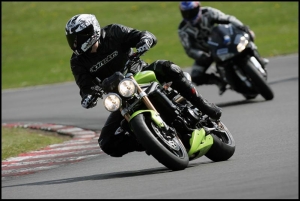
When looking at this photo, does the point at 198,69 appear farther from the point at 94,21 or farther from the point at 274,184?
the point at 274,184

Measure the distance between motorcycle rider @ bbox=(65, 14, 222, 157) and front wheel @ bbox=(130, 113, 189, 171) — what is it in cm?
65

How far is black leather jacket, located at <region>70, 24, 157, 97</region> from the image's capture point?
904cm

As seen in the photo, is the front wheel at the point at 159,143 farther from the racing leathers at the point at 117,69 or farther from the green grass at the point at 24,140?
the green grass at the point at 24,140

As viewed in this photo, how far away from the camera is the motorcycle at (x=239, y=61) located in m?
15.0

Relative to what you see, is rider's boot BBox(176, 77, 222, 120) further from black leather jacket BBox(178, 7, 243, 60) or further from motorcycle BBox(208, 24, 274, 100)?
black leather jacket BBox(178, 7, 243, 60)

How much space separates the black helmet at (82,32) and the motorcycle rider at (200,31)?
6.81 metres

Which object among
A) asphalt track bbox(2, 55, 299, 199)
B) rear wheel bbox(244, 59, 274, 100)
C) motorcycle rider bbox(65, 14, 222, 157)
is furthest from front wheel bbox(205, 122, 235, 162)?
rear wheel bbox(244, 59, 274, 100)

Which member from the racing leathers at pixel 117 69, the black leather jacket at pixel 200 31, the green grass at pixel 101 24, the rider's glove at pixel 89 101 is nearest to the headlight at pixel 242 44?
the black leather jacket at pixel 200 31

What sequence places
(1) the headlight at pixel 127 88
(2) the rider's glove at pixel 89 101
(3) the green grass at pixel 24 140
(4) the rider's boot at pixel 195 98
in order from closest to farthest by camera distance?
(1) the headlight at pixel 127 88, (2) the rider's glove at pixel 89 101, (4) the rider's boot at pixel 195 98, (3) the green grass at pixel 24 140

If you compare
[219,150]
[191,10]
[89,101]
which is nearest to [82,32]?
[89,101]

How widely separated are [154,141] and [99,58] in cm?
146

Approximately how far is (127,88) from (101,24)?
32.0m

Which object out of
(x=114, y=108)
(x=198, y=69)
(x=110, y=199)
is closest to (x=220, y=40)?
(x=198, y=69)

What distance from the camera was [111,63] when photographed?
9.10 metres
